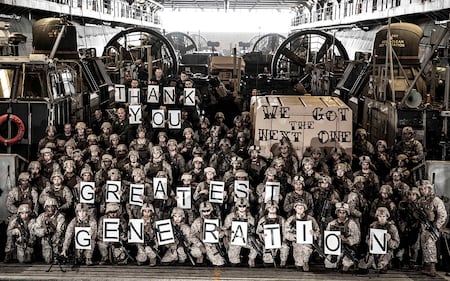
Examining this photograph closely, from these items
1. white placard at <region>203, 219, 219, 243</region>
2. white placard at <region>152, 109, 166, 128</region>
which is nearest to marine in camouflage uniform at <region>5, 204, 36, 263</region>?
white placard at <region>203, 219, 219, 243</region>

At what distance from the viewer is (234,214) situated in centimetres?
924

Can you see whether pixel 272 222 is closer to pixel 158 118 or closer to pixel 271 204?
pixel 271 204

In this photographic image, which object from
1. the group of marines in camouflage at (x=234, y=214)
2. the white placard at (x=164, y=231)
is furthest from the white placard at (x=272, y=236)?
the white placard at (x=164, y=231)

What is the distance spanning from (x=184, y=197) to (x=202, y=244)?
0.73 m

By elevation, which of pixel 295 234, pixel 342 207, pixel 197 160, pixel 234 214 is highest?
pixel 197 160

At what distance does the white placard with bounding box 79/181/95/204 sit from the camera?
31.3 ft

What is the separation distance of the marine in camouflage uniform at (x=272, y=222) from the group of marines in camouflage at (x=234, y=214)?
14mm

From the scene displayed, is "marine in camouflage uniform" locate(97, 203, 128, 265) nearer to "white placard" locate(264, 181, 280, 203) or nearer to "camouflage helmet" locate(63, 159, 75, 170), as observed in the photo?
"camouflage helmet" locate(63, 159, 75, 170)

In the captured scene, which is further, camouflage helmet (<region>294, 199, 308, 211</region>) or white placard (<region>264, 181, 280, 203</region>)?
white placard (<region>264, 181, 280, 203</region>)

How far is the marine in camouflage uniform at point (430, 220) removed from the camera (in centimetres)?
933

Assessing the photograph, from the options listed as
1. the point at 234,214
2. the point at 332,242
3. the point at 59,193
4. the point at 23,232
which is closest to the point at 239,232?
the point at 234,214

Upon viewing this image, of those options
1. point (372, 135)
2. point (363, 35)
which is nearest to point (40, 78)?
point (372, 135)

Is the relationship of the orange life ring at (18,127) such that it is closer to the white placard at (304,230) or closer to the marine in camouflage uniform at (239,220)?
the marine in camouflage uniform at (239,220)

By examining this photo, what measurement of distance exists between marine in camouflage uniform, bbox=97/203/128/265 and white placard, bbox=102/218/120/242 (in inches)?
3.3
